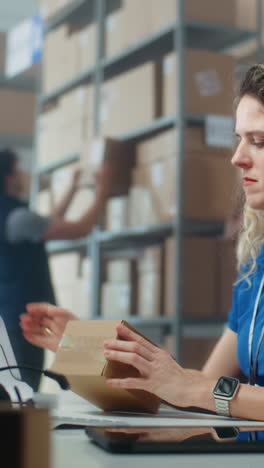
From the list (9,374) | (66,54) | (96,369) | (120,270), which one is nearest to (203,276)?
(120,270)

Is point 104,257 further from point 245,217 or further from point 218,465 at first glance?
point 218,465

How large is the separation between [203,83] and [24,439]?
2.75m

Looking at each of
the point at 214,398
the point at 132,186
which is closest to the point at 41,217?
the point at 132,186

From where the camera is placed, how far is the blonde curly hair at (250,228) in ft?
4.68

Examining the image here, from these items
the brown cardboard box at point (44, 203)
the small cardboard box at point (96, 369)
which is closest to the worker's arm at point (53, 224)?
the brown cardboard box at point (44, 203)

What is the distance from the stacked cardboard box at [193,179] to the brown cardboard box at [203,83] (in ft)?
0.40

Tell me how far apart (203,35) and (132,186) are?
78 centimetres

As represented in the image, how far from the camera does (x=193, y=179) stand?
2.91m

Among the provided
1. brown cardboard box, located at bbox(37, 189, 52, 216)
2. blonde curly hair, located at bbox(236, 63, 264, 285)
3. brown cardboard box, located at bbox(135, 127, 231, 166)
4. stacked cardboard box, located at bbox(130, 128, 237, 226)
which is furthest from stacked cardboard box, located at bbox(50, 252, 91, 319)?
blonde curly hair, located at bbox(236, 63, 264, 285)

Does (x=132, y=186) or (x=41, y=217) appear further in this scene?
(x=132, y=186)

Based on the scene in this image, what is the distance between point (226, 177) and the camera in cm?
297

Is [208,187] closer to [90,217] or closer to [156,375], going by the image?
[90,217]

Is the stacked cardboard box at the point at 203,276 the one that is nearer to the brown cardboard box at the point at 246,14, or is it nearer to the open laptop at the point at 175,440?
the brown cardboard box at the point at 246,14

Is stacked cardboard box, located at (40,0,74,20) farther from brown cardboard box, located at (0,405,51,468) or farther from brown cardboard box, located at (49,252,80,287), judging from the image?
brown cardboard box, located at (0,405,51,468)
